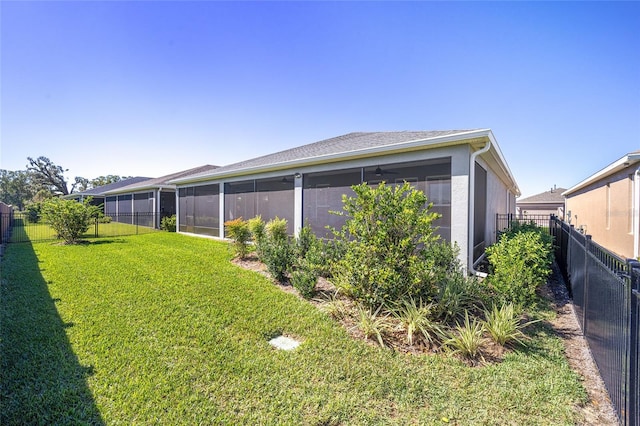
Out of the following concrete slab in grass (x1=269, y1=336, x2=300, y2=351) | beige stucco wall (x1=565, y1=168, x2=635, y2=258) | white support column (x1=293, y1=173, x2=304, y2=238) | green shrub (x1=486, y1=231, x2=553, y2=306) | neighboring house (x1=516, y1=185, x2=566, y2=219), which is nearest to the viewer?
concrete slab in grass (x1=269, y1=336, x2=300, y2=351)

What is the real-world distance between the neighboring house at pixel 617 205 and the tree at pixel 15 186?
245 feet

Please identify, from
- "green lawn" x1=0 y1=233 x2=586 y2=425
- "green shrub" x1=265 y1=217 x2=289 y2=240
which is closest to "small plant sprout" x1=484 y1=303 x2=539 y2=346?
"green lawn" x1=0 y1=233 x2=586 y2=425

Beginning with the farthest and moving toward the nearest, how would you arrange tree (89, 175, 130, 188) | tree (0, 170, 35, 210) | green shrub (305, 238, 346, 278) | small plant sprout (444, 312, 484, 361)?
1. tree (89, 175, 130, 188)
2. tree (0, 170, 35, 210)
3. green shrub (305, 238, 346, 278)
4. small plant sprout (444, 312, 484, 361)

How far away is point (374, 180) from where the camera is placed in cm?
748

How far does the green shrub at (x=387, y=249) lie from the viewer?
13.6 feet

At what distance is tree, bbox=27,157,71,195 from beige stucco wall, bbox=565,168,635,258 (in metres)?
63.0

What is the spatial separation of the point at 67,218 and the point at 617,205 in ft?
70.1

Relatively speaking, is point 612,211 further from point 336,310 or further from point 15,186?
point 15,186

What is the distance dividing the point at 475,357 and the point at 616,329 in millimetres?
1349

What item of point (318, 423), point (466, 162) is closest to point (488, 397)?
point (318, 423)

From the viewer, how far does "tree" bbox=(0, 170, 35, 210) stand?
53.7m

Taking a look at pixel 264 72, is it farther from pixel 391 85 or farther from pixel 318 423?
pixel 318 423

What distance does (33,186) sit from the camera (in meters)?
47.8

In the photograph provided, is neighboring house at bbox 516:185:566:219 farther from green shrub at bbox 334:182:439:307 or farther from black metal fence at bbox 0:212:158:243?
black metal fence at bbox 0:212:158:243
